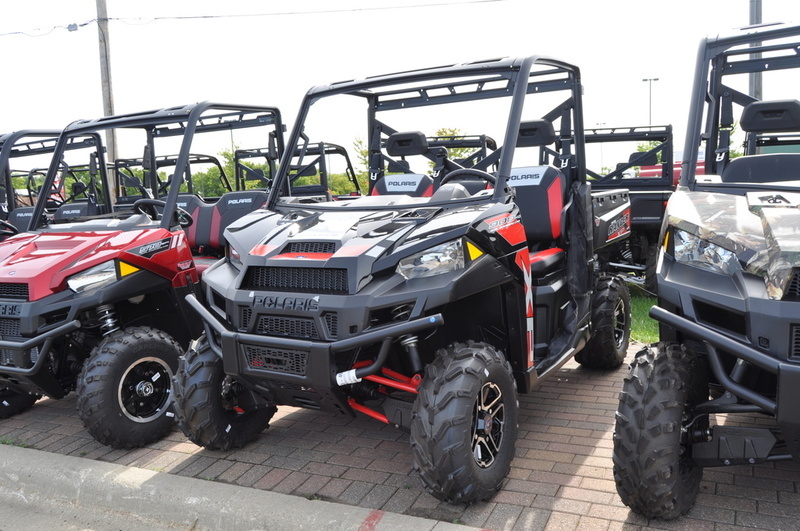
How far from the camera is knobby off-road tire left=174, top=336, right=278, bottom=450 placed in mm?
3980

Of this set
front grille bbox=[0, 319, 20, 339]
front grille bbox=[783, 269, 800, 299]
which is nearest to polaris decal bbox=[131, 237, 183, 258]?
front grille bbox=[0, 319, 20, 339]

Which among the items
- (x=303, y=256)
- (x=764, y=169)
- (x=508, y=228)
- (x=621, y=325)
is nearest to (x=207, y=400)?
(x=303, y=256)

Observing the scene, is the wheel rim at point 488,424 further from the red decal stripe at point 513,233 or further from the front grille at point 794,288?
the front grille at point 794,288

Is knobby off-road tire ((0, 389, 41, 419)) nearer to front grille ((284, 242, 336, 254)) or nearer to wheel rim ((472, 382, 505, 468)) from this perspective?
front grille ((284, 242, 336, 254))

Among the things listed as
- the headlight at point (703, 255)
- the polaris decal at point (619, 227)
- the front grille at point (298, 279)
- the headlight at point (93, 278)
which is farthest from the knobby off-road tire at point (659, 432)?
the headlight at point (93, 278)

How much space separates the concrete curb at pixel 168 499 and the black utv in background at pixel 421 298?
33 centimetres

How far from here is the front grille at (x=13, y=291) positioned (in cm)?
451

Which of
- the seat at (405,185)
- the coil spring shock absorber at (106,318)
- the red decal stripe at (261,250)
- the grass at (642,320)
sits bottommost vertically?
the grass at (642,320)

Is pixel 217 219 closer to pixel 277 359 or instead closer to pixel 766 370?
pixel 277 359

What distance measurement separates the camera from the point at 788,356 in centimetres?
271

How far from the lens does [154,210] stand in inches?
221

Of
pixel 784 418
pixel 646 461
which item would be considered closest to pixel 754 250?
pixel 784 418

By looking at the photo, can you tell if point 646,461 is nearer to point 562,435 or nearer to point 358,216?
point 562,435

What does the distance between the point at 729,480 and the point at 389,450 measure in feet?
6.22
